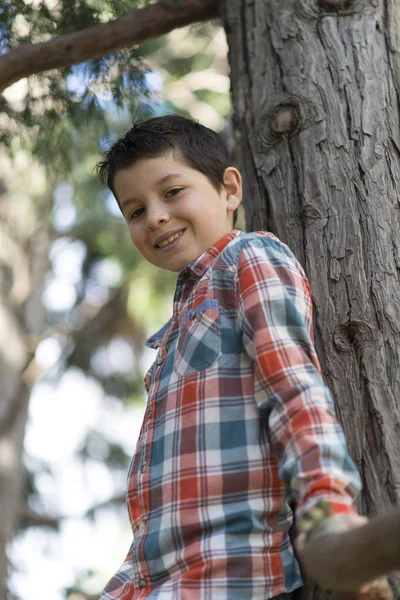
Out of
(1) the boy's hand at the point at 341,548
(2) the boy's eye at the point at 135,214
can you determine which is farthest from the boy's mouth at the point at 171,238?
(1) the boy's hand at the point at 341,548

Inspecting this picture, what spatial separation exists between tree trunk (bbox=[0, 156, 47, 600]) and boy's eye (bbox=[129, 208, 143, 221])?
19.1 feet

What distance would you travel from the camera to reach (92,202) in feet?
29.0

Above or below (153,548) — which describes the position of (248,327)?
above

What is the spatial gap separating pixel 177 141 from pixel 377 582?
4.20 feet

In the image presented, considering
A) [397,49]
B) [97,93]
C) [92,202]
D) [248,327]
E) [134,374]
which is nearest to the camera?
[248,327]

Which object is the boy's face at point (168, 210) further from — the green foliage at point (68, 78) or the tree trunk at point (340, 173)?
the green foliage at point (68, 78)

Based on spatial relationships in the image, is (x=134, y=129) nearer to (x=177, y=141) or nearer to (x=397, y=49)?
(x=177, y=141)

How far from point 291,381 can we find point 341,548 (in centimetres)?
43

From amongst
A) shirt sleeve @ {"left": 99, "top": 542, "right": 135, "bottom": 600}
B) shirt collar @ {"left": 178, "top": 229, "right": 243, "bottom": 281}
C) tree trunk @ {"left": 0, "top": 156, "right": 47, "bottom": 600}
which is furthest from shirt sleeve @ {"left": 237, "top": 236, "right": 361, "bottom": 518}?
tree trunk @ {"left": 0, "top": 156, "right": 47, "bottom": 600}

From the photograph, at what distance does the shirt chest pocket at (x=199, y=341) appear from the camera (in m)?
1.81

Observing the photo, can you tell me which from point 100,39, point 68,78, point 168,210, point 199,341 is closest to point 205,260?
point 168,210

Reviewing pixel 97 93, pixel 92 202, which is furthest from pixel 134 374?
pixel 97 93

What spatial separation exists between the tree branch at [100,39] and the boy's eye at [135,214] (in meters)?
0.88

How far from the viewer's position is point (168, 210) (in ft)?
6.97
